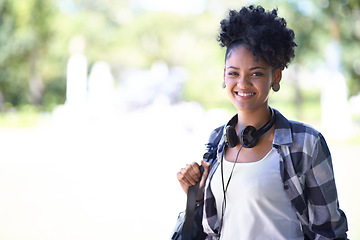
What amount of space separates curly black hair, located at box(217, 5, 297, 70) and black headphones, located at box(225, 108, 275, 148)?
0.70 ft

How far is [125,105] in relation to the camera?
76.1ft

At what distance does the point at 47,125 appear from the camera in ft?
64.8

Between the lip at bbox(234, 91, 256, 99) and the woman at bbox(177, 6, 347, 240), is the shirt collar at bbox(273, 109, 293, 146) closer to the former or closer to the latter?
the woman at bbox(177, 6, 347, 240)

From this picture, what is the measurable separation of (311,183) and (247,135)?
268 millimetres

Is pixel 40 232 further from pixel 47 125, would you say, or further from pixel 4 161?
pixel 47 125

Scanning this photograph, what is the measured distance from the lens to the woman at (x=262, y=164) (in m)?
1.50

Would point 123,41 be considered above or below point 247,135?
above

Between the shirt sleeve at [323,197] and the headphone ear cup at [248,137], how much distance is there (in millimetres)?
216

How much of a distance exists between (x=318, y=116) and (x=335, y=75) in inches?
438

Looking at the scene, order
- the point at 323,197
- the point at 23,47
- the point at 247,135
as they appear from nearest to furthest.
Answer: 1. the point at 323,197
2. the point at 247,135
3. the point at 23,47

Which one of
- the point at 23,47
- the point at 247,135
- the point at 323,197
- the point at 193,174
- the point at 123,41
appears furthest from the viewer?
the point at 123,41

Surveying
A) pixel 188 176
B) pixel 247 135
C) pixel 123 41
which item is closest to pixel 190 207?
pixel 188 176

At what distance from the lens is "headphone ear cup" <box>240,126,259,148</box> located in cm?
161

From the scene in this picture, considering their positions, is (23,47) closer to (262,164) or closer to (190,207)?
(190,207)
